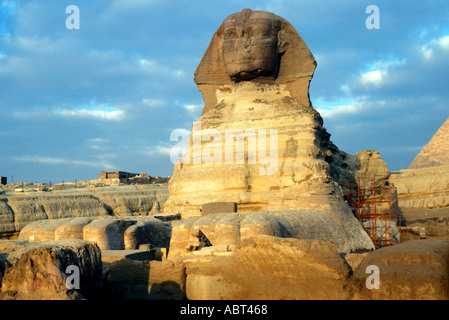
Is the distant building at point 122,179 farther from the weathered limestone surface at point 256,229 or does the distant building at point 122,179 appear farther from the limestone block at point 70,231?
the weathered limestone surface at point 256,229

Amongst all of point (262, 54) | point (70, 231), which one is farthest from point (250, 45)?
point (70, 231)

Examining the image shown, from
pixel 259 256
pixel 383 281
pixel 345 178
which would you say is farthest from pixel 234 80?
pixel 383 281

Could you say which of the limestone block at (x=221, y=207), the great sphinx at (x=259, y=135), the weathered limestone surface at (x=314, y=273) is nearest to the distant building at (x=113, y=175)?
the great sphinx at (x=259, y=135)

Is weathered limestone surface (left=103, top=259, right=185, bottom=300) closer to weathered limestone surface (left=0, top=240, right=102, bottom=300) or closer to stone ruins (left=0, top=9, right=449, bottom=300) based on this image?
stone ruins (left=0, top=9, right=449, bottom=300)

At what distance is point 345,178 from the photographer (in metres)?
18.8

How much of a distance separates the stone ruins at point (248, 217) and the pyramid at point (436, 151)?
25.9 metres

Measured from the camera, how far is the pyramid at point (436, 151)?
163 feet

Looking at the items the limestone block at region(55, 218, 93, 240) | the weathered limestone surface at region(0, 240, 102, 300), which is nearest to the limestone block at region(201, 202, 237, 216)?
the limestone block at region(55, 218, 93, 240)

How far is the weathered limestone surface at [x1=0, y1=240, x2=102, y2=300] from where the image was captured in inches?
231

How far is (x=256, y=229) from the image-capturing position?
10.1 metres
